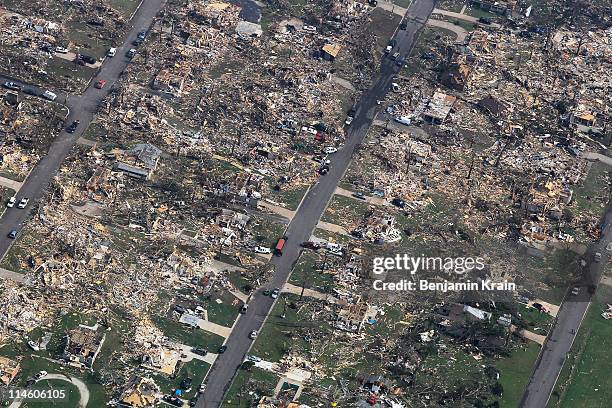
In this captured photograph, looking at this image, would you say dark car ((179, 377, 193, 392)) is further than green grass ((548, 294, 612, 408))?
No

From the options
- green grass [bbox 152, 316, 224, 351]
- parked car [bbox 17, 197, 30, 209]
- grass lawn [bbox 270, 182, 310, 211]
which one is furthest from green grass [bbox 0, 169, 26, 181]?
grass lawn [bbox 270, 182, 310, 211]

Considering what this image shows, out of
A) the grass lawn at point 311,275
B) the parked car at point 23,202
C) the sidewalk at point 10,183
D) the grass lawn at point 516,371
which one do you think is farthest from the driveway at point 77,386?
the grass lawn at point 516,371

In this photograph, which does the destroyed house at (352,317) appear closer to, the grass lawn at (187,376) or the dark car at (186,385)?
the grass lawn at (187,376)

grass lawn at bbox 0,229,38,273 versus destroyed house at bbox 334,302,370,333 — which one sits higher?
destroyed house at bbox 334,302,370,333

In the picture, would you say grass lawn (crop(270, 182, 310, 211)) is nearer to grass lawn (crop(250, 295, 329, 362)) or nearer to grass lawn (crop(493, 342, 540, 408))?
grass lawn (crop(250, 295, 329, 362))

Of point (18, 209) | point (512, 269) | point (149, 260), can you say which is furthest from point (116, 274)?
point (512, 269)

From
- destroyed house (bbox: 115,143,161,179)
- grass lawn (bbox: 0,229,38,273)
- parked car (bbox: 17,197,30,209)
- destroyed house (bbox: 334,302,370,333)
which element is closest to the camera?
grass lawn (bbox: 0,229,38,273)
